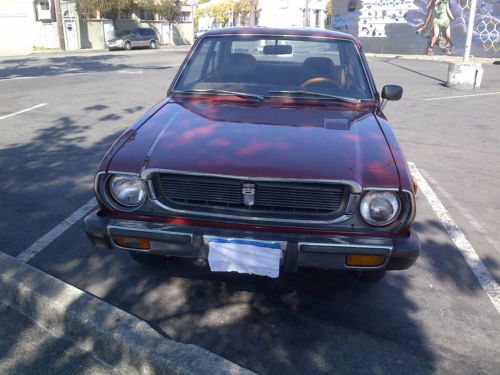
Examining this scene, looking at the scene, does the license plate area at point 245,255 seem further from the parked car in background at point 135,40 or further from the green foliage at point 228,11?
the green foliage at point 228,11

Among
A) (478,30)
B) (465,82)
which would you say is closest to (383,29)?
(478,30)

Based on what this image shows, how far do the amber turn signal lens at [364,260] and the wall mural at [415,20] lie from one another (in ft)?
86.6

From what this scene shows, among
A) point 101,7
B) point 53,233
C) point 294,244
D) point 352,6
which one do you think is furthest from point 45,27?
point 294,244

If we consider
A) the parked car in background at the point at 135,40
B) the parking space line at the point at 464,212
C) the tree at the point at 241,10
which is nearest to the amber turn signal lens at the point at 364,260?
the parking space line at the point at 464,212

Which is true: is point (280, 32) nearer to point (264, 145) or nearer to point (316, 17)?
point (264, 145)

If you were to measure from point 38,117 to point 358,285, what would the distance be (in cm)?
781

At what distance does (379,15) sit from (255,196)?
30.8 meters

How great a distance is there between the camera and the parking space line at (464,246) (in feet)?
11.5

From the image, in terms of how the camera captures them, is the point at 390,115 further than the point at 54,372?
Yes

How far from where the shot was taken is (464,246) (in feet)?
13.7

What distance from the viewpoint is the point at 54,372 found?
102 inches

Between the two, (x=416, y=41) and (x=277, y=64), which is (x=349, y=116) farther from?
(x=416, y=41)

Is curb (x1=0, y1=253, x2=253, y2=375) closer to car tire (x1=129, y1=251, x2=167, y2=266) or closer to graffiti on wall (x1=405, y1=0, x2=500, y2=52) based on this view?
car tire (x1=129, y1=251, x2=167, y2=266)

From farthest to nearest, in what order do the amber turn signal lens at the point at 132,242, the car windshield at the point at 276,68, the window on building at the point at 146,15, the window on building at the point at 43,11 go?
the window on building at the point at 146,15, the window on building at the point at 43,11, the car windshield at the point at 276,68, the amber turn signal lens at the point at 132,242
